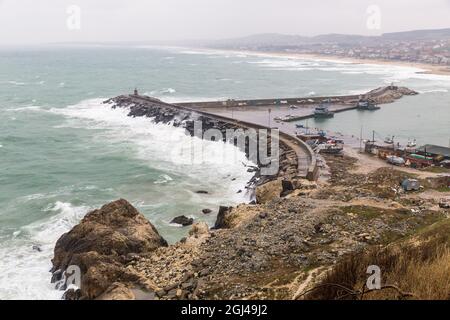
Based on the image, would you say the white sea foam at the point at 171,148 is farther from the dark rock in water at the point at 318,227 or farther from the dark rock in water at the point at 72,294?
the dark rock in water at the point at 72,294

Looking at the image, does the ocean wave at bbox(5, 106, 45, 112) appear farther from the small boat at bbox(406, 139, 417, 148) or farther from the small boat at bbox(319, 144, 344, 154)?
the small boat at bbox(406, 139, 417, 148)

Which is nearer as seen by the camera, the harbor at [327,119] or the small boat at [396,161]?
the small boat at [396,161]

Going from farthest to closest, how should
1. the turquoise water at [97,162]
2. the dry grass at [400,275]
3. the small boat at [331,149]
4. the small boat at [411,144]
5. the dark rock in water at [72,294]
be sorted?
1. the small boat at [411,144]
2. the small boat at [331,149]
3. the turquoise water at [97,162]
4. the dark rock in water at [72,294]
5. the dry grass at [400,275]

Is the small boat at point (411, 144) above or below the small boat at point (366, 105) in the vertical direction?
below

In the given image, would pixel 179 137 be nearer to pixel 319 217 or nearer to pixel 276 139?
pixel 276 139

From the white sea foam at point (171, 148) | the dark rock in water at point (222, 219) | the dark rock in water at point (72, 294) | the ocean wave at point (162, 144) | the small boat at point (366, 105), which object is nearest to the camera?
the dark rock in water at point (72, 294)

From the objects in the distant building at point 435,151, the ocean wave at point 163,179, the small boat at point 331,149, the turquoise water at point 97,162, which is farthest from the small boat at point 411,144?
the ocean wave at point 163,179

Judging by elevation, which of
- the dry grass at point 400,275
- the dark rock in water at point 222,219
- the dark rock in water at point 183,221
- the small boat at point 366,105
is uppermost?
the small boat at point 366,105

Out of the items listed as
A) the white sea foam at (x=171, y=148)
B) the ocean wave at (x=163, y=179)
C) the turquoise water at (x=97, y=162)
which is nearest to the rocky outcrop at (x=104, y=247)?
the turquoise water at (x=97, y=162)

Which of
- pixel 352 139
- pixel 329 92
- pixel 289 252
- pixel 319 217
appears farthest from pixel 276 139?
pixel 329 92
